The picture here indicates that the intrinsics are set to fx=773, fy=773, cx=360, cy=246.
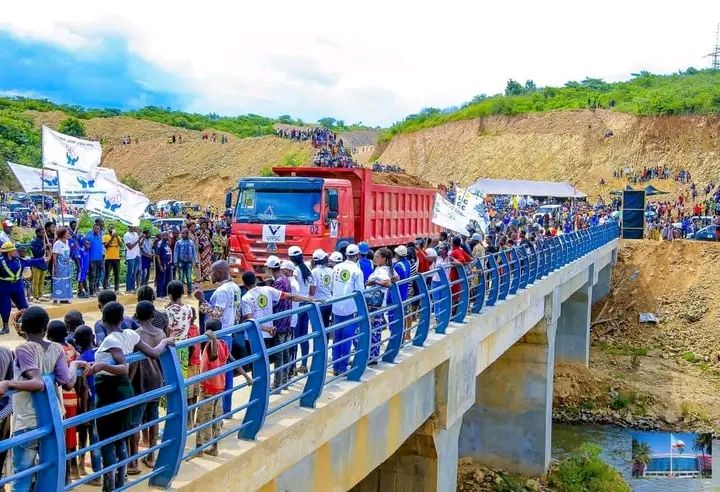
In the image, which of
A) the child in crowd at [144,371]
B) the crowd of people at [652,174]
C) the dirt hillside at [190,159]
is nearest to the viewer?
the child in crowd at [144,371]

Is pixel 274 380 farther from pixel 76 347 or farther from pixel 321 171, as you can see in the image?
pixel 321 171

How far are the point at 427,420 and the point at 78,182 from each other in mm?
7912

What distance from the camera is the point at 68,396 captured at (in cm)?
522

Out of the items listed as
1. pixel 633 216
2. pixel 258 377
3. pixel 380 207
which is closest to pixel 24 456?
pixel 258 377

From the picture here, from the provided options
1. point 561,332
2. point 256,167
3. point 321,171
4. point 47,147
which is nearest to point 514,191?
point 256,167

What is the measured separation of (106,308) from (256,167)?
57654 mm

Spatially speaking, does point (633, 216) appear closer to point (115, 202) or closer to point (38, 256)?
point (115, 202)

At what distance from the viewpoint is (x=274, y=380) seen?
784cm

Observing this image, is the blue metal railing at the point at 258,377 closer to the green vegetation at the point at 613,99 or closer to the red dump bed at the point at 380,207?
the red dump bed at the point at 380,207

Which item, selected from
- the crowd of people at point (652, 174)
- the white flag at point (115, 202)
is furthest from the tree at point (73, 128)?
the white flag at point (115, 202)

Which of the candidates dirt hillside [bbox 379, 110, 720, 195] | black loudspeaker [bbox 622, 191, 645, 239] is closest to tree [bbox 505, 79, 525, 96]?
dirt hillside [bbox 379, 110, 720, 195]

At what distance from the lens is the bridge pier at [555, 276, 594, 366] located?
85.0 ft

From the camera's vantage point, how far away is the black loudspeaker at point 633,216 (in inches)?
1438

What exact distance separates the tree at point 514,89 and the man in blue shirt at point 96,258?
3061 inches
